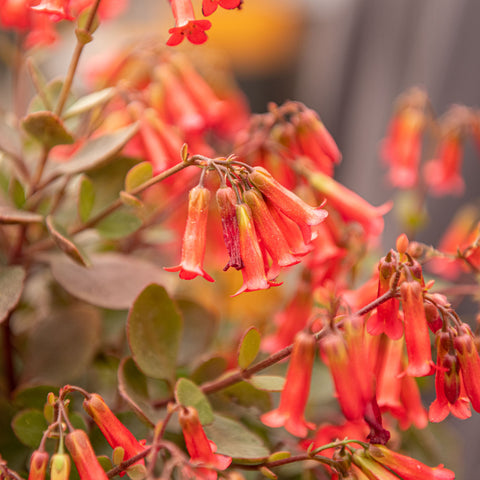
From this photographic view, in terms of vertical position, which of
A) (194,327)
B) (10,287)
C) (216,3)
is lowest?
(194,327)

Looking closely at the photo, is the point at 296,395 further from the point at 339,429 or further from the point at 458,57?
the point at 458,57

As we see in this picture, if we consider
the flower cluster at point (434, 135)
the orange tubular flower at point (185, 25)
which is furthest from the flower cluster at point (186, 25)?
the flower cluster at point (434, 135)

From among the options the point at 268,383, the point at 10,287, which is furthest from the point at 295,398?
the point at 10,287

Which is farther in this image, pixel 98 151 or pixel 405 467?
pixel 98 151

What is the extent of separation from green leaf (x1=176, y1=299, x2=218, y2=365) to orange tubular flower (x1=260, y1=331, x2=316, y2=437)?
196 millimetres

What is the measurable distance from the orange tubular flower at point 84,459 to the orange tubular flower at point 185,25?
30 cm

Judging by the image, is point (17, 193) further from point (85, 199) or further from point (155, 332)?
point (155, 332)

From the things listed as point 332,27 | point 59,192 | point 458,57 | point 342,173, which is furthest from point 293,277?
point 332,27

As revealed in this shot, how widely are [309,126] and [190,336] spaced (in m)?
0.26

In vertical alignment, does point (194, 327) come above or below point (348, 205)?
below

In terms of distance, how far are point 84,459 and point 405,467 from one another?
23 cm

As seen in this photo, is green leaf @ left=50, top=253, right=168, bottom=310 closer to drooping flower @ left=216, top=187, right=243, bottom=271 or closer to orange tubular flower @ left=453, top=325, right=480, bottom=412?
drooping flower @ left=216, top=187, right=243, bottom=271

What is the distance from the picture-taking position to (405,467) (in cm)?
42

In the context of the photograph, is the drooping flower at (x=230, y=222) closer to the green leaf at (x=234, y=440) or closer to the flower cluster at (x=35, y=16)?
the green leaf at (x=234, y=440)
